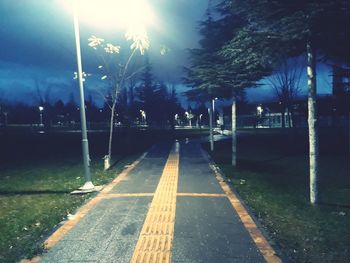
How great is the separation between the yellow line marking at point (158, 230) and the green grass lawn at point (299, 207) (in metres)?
2.05

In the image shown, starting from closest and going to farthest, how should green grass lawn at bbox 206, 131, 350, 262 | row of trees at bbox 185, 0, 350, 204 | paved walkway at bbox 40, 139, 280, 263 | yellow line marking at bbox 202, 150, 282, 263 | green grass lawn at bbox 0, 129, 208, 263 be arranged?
1. yellow line marking at bbox 202, 150, 282, 263
2. paved walkway at bbox 40, 139, 280, 263
3. green grass lawn at bbox 206, 131, 350, 262
4. green grass lawn at bbox 0, 129, 208, 263
5. row of trees at bbox 185, 0, 350, 204

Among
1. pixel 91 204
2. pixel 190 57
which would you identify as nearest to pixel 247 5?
pixel 91 204

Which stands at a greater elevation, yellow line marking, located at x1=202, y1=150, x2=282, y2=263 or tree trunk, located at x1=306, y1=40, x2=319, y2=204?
tree trunk, located at x1=306, y1=40, x2=319, y2=204

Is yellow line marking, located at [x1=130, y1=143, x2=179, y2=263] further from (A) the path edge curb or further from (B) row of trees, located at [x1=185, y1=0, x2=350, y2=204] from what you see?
(B) row of trees, located at [x1=185, y1=0, x2=350, y2=204]

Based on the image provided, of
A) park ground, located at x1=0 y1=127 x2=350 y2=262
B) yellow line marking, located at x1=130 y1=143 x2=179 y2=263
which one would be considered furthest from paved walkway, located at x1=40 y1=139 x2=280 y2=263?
park ground, located at x1=0 y1=127 x2=350 y2=262

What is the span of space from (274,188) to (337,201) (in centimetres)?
214

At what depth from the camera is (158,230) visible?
259 inches

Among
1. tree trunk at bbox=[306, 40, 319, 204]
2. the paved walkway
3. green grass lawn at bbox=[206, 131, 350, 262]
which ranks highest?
tree trunk at bbox=[306, 40, 319, 204]

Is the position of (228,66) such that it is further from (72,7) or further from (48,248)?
(48,248)

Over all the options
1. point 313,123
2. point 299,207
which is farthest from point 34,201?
point 313,123

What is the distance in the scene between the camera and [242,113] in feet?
334

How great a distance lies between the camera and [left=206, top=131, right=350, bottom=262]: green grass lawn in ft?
18.4

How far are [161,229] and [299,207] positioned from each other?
12.3 ft

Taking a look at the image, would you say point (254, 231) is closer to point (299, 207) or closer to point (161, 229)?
point (161, 229)
